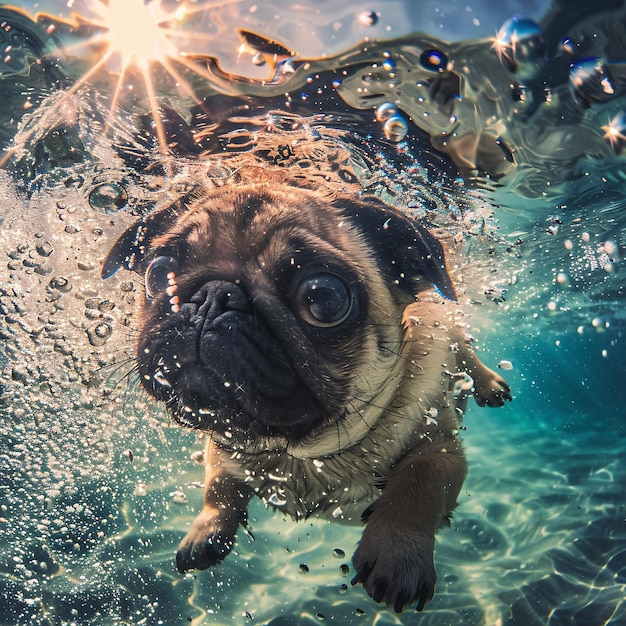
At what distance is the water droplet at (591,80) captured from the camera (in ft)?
10.2

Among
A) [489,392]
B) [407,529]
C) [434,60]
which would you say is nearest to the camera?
[407,529]

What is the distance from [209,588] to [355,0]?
5.22 meters

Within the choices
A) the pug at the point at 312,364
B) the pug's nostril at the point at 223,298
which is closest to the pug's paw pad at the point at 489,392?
the pug at the point at 312,364

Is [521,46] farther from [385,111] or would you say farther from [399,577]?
[399,577]

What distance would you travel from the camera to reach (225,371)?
2.65 m

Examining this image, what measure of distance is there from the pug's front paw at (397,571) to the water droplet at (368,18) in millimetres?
3020

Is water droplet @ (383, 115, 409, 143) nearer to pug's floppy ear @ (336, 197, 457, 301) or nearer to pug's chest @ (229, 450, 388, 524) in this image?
pug's floppy ear @ (336, 197, 457, 301)

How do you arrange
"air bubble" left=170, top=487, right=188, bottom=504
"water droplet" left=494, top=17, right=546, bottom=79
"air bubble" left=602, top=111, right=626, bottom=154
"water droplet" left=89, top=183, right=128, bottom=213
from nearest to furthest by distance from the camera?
1. "water droplet" left=494, top=17, right=546, bottom=79
2. "air bubble" left=602, top=111, right=626, bottom=154
3. "water droplet" left=89, top=183, right=128, bottom=213
4. "air bubble" left=170, top=487, right=188, bottom=504

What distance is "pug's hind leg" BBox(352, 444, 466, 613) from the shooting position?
9.27 ft

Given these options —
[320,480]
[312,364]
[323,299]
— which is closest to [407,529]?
[320,480]

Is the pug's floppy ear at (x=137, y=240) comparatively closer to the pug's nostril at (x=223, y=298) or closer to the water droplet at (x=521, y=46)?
the pug's nostril at (x=223, y=298)

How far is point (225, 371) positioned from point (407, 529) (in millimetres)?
1481

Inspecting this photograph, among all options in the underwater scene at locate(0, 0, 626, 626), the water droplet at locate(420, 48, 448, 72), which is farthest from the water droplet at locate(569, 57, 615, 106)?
the water droplet at locate(420, 48, 448, 72)

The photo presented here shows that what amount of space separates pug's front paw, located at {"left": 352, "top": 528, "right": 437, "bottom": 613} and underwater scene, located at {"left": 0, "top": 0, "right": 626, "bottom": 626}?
25mm
